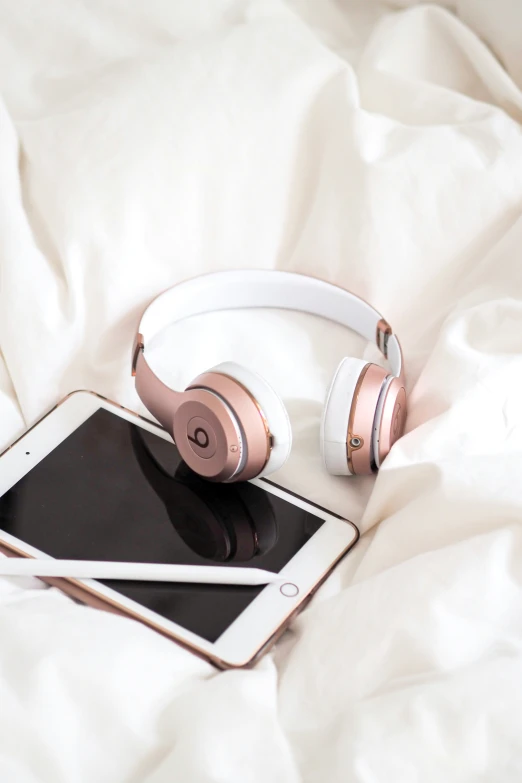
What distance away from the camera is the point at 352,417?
63 centimetres

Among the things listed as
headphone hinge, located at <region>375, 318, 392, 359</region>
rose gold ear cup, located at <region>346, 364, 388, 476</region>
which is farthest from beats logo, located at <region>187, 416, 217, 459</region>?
headphone hinge, located at <region>375, 318, 392, 359</region>

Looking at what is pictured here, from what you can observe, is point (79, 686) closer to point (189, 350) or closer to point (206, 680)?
point (206, 680)

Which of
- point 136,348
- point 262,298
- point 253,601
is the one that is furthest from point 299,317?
point 253,601

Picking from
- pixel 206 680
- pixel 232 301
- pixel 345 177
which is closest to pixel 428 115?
pixel 345 177

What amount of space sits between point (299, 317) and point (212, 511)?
0.79 feet

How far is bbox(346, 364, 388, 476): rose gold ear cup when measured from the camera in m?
0.64

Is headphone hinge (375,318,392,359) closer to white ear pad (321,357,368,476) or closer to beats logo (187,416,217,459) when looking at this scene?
white ear pad (321,357,368,476)

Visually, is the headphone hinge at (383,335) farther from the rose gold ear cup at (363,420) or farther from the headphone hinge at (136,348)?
the headphone hinge at (136,348)

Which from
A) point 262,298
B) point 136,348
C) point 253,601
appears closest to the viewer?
point 253,601

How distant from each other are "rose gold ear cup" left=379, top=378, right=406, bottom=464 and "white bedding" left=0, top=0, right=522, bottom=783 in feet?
0.06

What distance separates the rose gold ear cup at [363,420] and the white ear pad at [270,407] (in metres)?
0.05

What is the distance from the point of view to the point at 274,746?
476 mm

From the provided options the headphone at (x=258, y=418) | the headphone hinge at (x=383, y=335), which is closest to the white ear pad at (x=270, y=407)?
the headphone at (x=258, y=418)

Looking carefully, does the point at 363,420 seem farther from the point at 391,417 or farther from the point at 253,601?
the point at 253,601
